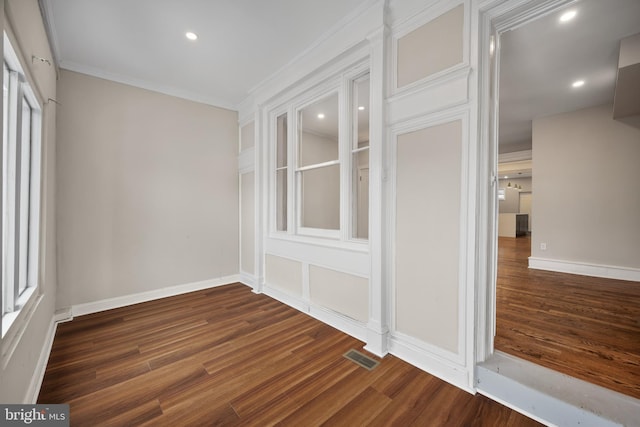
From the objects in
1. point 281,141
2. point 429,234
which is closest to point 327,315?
point 429,234

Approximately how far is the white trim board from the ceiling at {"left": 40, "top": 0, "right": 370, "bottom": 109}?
305 centimetres

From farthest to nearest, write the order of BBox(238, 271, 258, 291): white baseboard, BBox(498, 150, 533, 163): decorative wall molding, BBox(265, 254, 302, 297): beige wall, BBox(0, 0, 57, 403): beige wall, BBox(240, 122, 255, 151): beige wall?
BBox(498, 150, 533, 163): decorative wall molding → BBox(240, 122, 255, 151): beige wall → BBox(238, 271, 258, 291): white baseboard → BBox(265, 254, 302, 297): beige wall → BBox(0, 0, 57, 403): beige wall

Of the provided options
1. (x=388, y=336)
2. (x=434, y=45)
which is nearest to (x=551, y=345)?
(x=388, y=336)

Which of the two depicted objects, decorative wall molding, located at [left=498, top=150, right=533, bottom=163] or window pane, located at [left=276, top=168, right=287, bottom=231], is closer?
window pane, located at [left=276, top=168, right=287, bottom=231]

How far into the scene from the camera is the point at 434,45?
1.94 m

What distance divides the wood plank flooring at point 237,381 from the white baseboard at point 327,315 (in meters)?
0.08

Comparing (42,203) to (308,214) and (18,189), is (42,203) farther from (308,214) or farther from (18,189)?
(308,214)

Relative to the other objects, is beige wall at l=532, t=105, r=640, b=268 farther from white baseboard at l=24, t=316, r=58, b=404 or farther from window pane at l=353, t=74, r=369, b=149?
white baseboard at l=24, t=316, r=58, b=404

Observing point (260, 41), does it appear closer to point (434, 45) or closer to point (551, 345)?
point (434, 45)

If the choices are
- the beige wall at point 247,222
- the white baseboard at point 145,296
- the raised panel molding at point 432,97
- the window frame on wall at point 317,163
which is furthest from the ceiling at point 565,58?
the white baseboard at point 145,296

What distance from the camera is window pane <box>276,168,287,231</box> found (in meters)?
3.63

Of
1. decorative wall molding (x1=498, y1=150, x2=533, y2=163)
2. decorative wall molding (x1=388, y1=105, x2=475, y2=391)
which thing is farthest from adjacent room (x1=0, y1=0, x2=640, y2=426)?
decorative wall molding (x1=498, y1=150, x2=533, y2=163)

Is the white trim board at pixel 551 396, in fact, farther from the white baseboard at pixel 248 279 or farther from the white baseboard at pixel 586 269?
the white baseboard at pixel 586 269

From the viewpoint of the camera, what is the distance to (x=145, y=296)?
137 inches
